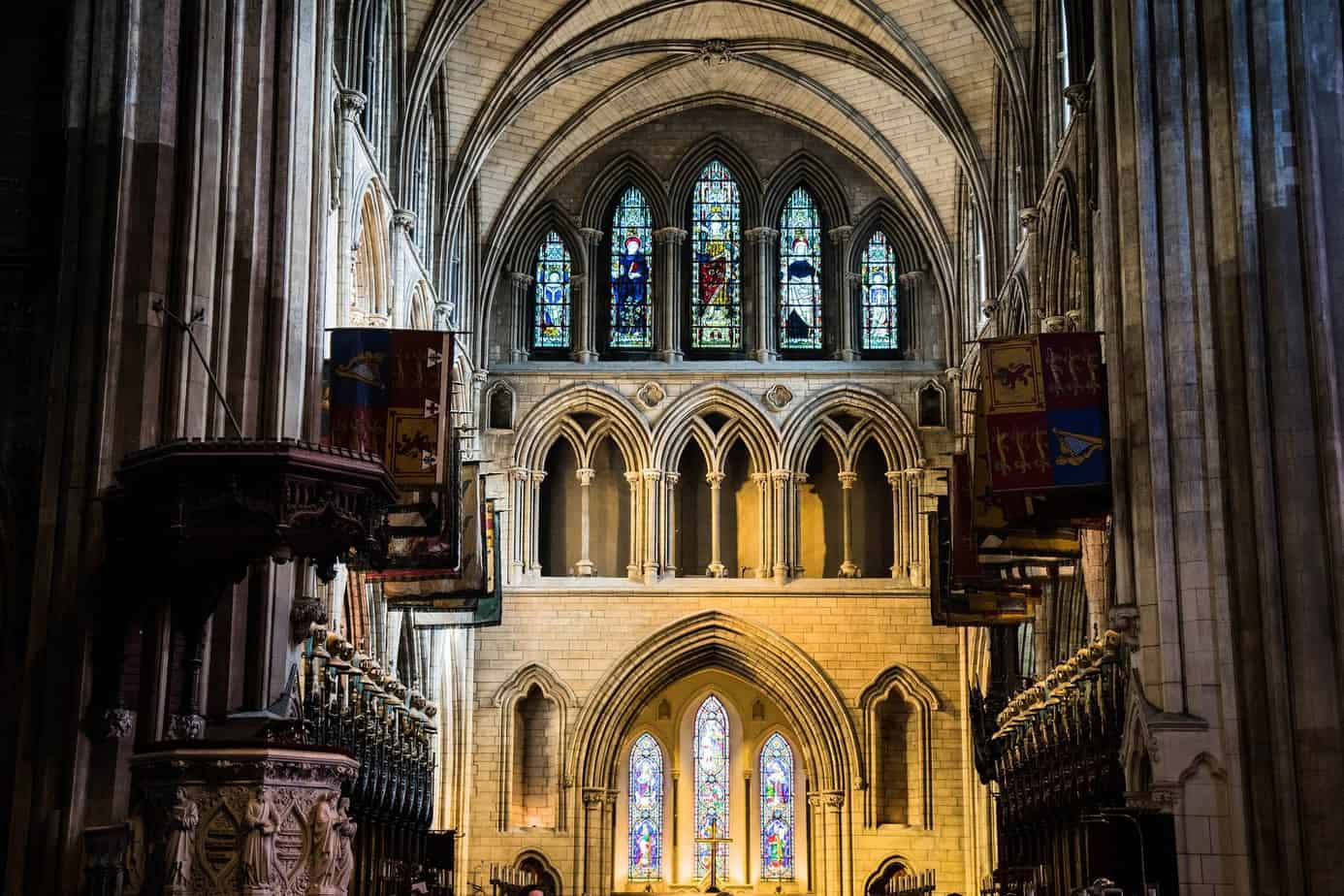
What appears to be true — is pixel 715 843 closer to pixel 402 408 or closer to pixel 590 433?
pixel 590 433

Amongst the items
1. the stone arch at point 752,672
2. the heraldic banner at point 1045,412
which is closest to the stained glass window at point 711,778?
the stone arch at point 752,672

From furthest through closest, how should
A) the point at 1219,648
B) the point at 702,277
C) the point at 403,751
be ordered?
the point at 702,277, the point at 403,751, the point at 1219,648

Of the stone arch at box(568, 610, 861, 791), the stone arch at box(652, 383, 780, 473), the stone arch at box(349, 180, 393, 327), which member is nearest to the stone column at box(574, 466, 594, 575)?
the stone arch at box(652, 383, 780, 473)

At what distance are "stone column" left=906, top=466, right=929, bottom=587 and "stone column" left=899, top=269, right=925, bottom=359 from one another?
2241mm

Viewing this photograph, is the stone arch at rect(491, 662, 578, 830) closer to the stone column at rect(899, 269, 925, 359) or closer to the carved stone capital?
the stone column at rect(899, 269, 925, 359)

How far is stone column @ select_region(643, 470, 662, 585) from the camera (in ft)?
105

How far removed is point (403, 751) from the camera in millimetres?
22859

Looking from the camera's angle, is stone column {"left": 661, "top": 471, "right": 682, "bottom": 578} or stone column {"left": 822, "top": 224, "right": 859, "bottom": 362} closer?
stone column {"left": 661, "top": 471, "right": 682, "bottom": 578}

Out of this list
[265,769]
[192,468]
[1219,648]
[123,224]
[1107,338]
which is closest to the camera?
[265,769]

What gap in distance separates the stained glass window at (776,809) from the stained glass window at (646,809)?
5.93 feet

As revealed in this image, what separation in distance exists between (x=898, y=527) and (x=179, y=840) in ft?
71.8

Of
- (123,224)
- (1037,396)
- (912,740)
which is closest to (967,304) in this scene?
(912,740)

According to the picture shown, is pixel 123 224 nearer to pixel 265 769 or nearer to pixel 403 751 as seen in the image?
pixel 265 769

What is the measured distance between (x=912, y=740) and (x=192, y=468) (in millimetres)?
20720
